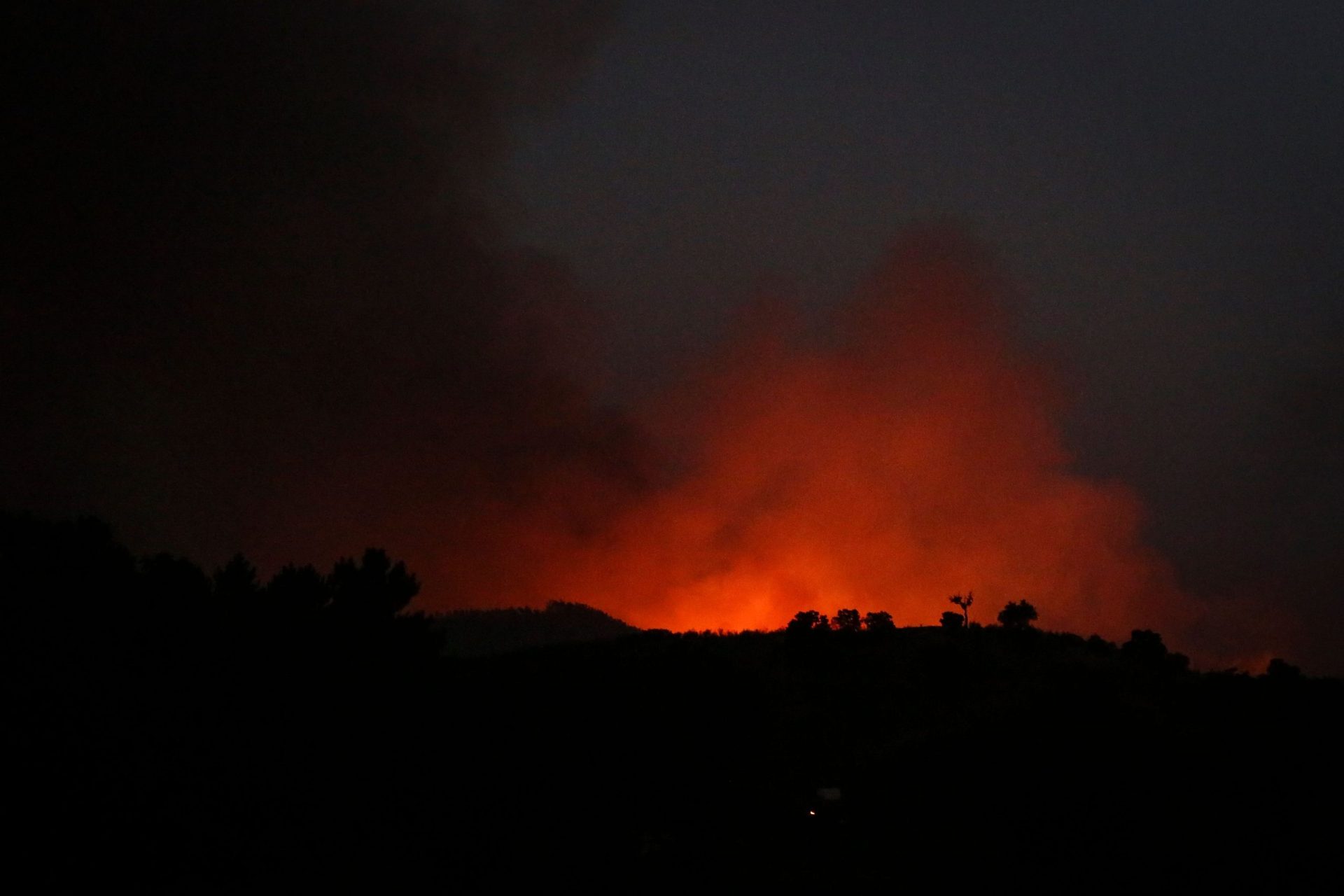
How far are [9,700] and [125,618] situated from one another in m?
Answer: 4.99

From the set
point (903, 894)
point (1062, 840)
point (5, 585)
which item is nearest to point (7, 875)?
point (5, 585)

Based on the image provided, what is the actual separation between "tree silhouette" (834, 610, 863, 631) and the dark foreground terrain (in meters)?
14.6

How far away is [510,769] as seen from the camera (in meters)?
29.1

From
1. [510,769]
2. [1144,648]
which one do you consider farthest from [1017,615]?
[510,769]

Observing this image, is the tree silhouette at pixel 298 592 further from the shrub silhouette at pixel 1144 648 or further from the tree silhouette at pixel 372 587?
the shrub silhouette at pixel 1144 648

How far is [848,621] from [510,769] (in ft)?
103

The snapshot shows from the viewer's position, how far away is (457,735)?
94.7 ft

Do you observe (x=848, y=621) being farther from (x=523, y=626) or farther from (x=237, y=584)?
(x=523, y=626)

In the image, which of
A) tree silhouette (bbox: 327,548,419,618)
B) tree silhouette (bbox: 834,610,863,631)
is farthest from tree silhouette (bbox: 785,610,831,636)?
tree silhouette (bbox: 327,548,419,618)

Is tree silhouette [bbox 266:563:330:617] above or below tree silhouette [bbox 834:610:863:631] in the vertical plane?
below

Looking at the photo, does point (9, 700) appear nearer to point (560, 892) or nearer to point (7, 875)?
point (7, 875)

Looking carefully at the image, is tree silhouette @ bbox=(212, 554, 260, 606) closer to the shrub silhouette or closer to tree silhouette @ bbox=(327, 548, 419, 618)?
tree silhouette @ bbox=(327, 548, 419, 618)

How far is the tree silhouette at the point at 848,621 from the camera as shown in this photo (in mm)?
55688

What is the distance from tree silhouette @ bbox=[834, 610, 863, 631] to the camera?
55688 mm
